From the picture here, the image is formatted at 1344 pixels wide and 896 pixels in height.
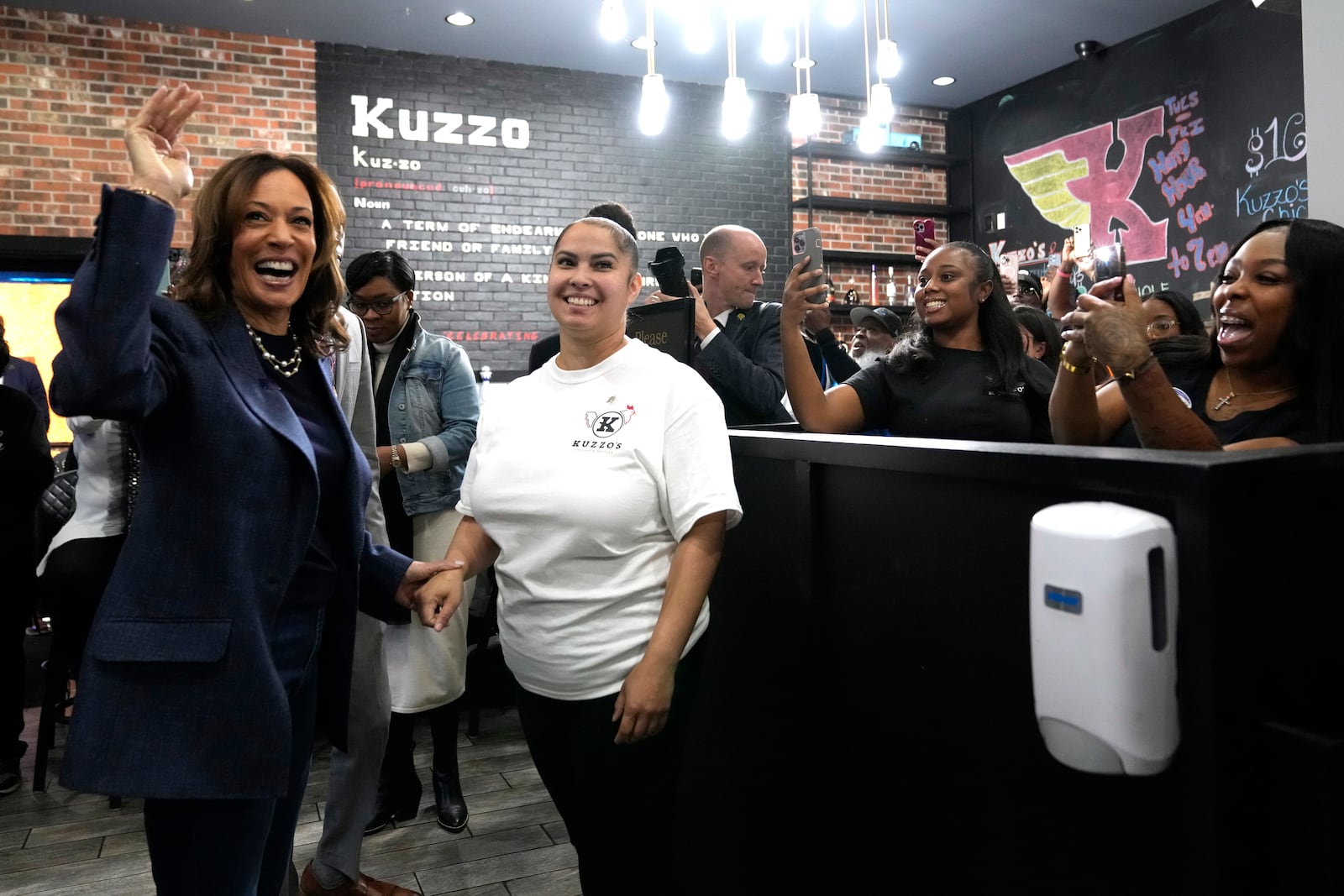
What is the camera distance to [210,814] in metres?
1.22

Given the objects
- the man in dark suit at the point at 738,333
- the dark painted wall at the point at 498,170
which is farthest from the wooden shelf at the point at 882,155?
the man in dark suit at the point at 738,333

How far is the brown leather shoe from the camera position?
7.26ft

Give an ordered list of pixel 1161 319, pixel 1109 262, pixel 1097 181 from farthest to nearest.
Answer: pixel 1097 181 < pixel 1161 319 < pixel 1109 262

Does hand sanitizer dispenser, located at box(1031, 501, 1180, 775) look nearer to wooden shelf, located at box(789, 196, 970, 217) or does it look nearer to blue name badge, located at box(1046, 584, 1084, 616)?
blue name badge, located at box(1046, 584, 1084, 616)

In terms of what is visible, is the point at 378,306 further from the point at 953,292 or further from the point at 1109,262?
the point at 1109,262

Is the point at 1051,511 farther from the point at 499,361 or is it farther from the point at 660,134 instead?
the point at 660,134

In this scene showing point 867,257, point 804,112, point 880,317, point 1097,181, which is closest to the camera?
point 804,112

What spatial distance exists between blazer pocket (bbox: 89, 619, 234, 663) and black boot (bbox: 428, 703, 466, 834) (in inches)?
69.2

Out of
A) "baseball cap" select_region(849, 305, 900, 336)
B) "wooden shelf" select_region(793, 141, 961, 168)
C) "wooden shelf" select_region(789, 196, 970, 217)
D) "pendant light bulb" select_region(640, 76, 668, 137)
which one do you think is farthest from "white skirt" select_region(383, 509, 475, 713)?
"wooden shelf" select_region(793, 141, 961, 168)

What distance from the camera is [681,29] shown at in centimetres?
589

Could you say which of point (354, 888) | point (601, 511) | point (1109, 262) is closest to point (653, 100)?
point (1109, 262)

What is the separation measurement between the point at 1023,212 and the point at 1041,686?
689 cm

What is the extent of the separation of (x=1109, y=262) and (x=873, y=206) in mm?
5912

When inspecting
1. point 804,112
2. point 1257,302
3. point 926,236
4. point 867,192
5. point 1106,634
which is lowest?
point 1106,634
